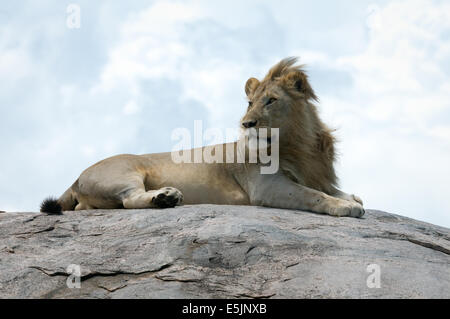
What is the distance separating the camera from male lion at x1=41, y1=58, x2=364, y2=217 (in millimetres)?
6895

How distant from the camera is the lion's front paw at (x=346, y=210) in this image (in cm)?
645

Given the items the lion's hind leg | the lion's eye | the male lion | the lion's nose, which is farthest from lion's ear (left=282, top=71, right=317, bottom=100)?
the lion's hind leg

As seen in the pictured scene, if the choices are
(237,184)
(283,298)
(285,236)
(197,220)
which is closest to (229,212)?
(197,220)

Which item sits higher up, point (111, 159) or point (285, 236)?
point (111, 159)

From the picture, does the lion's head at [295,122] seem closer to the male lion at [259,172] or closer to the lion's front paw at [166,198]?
the male lion at [259,172]

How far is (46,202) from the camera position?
257 inches

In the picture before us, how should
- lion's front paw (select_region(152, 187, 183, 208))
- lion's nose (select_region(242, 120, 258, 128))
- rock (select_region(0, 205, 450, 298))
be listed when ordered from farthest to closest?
lion's nose (select_region(242, 120, 258, 128)), lion's front paw (select_region(152, 187, 183, 208)), rock (select_region(0, 205, 450, 298))

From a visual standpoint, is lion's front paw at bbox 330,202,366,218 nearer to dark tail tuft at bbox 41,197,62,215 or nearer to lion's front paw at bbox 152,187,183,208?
Result: lion's front paw at bbox 152,187,183,208

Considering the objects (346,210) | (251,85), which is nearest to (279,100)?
(251,85)

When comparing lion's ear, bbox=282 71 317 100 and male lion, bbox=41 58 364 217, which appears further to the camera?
lion's ear, bbox=282 71 317 100

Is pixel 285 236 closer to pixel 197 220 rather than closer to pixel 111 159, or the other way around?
pixel 197 220

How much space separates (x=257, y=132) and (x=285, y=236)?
1.96 meters

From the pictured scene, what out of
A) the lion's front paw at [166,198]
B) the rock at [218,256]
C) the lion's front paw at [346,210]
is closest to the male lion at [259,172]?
the lion's front paw at [346,210]

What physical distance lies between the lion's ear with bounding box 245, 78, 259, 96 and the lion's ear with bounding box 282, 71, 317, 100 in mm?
358
